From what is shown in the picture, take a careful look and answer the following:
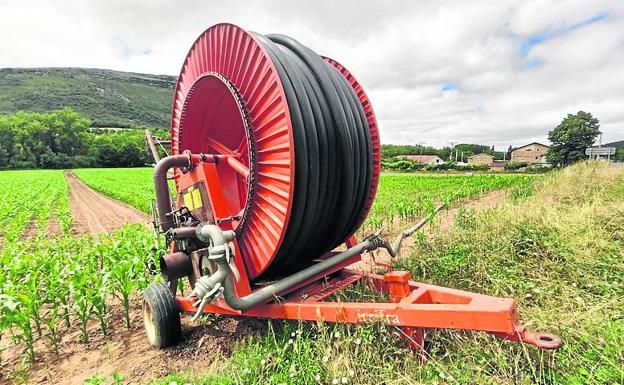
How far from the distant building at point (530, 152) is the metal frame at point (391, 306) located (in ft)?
330

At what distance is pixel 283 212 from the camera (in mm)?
2727

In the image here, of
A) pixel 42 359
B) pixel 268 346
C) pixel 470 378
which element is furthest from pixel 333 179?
pixel 42 359

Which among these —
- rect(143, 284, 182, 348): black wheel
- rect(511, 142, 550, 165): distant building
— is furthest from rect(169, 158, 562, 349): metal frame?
rect(511, 142, 550, 165): distant building

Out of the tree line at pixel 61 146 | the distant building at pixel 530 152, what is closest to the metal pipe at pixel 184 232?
the tree line at pixel 61 146

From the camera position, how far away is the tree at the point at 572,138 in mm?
46969

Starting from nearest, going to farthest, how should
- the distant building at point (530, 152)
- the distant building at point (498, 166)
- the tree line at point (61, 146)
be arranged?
the distant building at point (498, 166) < the tree line at point (61, 146) < the distant building at point (530, 152)

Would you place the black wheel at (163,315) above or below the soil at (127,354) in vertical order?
above

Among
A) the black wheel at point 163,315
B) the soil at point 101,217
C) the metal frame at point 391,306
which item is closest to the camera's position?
the metal frame at point 391,306

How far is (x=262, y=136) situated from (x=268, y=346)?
5.67 ft

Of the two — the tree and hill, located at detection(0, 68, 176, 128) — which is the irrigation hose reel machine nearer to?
the tree

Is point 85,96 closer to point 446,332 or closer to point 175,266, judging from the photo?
point 175,266

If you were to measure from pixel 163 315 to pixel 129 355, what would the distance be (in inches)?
26.4

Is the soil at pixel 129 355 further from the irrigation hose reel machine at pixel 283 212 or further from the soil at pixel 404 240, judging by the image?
the soil at pixel 404 240

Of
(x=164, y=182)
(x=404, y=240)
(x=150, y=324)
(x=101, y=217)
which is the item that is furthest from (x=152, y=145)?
(x=101, y=217)
